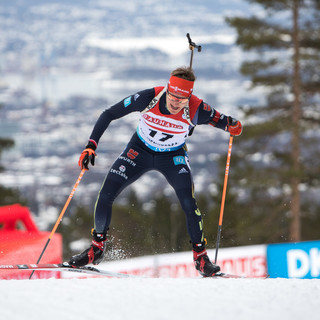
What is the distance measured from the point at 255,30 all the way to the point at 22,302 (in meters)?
20.6

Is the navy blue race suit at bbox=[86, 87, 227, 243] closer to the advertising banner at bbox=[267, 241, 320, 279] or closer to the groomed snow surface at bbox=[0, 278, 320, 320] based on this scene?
the groomed snow surface at bbox=[0, 278, 320, 320]

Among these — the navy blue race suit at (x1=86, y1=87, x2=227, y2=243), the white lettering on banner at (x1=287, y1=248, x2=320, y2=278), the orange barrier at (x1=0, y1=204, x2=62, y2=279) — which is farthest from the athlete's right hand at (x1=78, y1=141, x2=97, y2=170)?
the white lettering on banner at (x1=287, y1=248, x2=320, y2=278)

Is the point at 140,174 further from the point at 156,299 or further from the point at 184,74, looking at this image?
the point at 156,299


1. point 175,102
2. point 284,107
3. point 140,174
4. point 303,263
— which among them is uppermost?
point 284,107

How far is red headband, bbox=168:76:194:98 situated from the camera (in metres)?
5.50

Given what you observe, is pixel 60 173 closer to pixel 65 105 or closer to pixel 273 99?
pixel 65 105

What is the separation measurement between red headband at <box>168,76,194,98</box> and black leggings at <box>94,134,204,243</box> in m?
0.63

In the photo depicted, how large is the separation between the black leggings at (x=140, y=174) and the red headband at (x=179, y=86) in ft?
2.07

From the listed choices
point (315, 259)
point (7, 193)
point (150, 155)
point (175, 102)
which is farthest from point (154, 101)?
point (7, 193)

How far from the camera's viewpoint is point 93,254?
5.86m

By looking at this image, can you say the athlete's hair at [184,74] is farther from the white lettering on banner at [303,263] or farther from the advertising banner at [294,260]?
the white lettering on banner at [303,263]

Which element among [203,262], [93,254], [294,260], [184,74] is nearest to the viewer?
[184,74]

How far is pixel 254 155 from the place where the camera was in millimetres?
24312

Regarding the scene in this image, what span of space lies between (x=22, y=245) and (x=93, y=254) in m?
1.91
